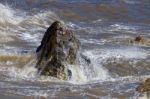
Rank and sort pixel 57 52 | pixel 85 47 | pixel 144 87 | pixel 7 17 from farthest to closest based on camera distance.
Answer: pixel 7 17 → pixel 85 47 → pixel 57 52 → pixel 144 87

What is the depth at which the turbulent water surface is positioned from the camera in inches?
346

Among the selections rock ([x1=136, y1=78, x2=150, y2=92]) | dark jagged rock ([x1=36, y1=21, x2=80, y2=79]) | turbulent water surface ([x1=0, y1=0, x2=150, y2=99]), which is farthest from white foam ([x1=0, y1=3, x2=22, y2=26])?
rock ([x1=136, y1=78, x2=150, y2=92])

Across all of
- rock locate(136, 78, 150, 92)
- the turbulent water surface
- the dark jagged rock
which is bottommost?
the turbulent water surface

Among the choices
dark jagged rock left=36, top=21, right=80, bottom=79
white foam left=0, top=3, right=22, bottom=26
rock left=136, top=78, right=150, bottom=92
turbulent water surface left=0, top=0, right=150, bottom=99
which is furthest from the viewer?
white foam left=0, top=3, right=22, bottom=26

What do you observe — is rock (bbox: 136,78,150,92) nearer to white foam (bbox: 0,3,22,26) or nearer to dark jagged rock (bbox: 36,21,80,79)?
dark jagged rock (bbox: 36,21,80,79)

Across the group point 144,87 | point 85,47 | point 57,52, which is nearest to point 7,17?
point 85,47

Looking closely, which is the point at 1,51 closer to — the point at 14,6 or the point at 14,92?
the point at 14,92

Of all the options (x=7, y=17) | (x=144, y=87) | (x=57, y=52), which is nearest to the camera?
(x=144, y=87)

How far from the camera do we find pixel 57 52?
395 inches

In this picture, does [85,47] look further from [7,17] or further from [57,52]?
[7,17]

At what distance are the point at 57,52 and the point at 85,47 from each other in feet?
12.3

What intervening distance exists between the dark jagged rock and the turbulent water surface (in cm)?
17

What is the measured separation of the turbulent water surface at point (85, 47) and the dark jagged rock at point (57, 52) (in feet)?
0.55

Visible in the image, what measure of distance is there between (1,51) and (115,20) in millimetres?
9066
